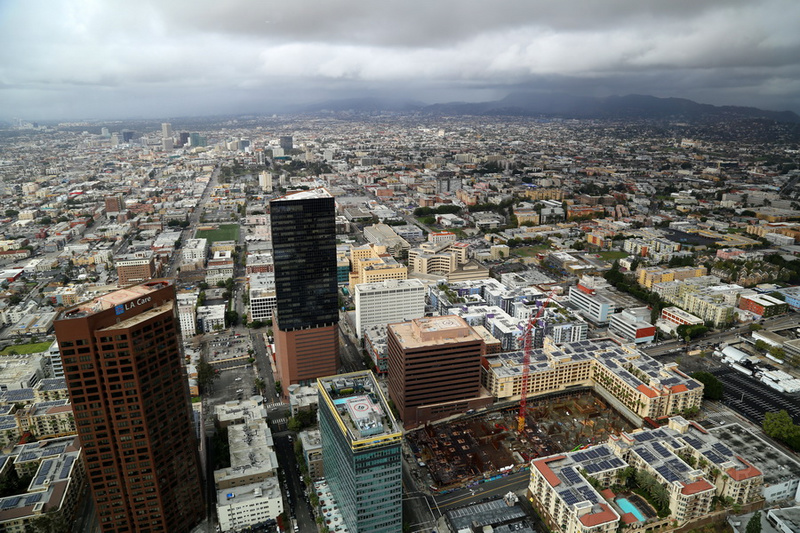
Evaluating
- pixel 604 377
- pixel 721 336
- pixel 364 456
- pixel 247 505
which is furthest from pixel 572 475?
pixel 721 336

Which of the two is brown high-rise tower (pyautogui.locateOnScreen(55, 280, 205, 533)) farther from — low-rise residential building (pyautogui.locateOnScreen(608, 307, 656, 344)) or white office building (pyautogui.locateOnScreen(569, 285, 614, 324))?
white office building (pyautogui.locateOnScreen(569, 285, 614, 324))

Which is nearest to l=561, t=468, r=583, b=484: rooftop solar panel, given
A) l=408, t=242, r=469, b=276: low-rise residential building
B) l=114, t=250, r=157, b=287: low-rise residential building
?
l=408, t=242, r=469, b=276: low-rise residential building

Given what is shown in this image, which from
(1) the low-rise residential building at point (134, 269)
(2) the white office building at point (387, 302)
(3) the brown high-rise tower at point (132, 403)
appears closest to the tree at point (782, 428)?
(2) the white office building at point (387, 302)

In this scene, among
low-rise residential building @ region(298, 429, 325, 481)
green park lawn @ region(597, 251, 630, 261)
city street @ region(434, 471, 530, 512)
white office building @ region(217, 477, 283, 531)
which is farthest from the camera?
green park lawn @ region(597, 251, 630, 261)

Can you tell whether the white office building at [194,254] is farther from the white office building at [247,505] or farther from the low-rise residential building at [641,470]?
the low-rise residential building at [641,470]

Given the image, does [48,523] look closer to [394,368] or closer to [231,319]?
[394,368]

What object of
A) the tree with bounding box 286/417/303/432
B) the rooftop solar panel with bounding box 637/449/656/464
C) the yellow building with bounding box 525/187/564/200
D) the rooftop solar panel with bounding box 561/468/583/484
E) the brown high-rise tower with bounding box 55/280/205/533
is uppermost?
the brown high-rise tower with bounding box 55/280/205/533
